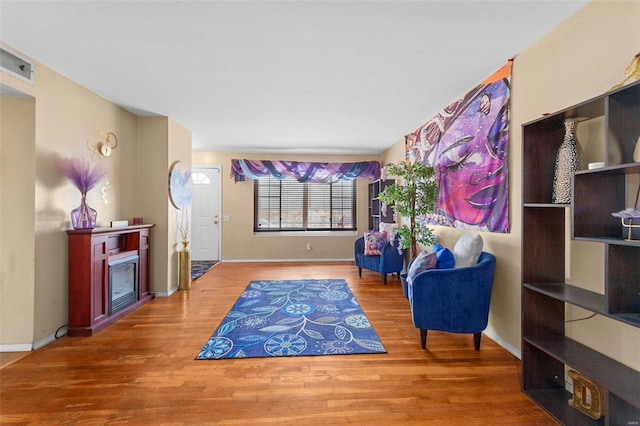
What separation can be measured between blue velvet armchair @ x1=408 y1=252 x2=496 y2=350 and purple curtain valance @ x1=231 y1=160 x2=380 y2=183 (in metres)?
4.23

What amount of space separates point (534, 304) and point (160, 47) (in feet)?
10.9

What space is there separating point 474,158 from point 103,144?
4.10 meters

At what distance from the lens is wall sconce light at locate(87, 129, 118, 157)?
3168mm

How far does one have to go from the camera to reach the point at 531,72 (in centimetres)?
223

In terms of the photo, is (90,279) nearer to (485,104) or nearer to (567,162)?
(567,162)

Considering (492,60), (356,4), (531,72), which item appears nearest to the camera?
(356,4)

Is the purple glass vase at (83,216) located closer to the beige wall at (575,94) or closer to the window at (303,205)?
the window at (303,205)

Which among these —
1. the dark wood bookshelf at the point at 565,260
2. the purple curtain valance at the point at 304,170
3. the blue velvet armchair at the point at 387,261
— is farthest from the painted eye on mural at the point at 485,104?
the purple curtain valance at the point at 304,170

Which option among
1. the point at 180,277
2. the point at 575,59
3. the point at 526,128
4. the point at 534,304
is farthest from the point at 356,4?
the point at 180,277

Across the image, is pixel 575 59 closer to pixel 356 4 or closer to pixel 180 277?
pixel 356 4

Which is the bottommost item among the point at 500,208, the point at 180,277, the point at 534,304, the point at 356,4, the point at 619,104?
the point at 180,277

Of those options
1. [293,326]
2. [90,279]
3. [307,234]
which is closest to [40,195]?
[90,279]

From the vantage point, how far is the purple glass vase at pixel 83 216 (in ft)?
9.23

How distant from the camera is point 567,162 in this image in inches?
65.4
